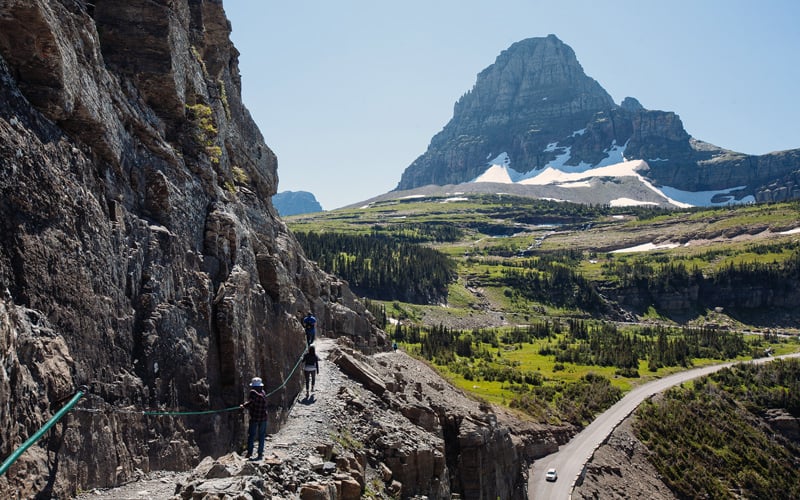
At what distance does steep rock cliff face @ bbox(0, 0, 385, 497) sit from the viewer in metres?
10.7

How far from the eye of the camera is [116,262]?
13758 millimetres

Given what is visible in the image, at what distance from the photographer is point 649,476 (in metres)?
57.3

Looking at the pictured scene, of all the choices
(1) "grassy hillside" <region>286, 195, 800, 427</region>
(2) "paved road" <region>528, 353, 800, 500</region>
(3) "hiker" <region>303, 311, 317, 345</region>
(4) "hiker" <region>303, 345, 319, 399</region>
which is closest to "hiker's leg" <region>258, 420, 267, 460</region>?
(4) "hiker" <region>303, 345, 319, 399</region>

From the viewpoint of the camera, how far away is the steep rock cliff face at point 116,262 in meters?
10.7

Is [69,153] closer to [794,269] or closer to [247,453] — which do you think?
[247,453]

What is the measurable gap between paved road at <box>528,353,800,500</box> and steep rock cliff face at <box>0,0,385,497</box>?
1179 inches

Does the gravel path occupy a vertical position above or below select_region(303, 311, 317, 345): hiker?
below

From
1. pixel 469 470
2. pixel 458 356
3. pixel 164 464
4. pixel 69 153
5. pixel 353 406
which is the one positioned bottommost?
pixel 458 356

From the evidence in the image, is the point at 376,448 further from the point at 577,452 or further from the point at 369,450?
the point at 577,452

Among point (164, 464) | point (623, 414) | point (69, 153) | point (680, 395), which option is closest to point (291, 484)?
point (164, 464)

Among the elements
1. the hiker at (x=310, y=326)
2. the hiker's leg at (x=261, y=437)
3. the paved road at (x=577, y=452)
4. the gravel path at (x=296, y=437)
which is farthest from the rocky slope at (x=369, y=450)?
the paved road at (x=577, y=452)

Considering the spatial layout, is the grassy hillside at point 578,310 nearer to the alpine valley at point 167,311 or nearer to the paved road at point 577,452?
the paved road at point 577,452

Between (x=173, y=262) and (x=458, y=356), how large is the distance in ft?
255

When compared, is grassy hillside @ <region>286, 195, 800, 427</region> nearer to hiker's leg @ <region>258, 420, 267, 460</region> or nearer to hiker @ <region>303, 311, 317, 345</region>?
hiker @ <region>303, 311, 317, 345</region>
